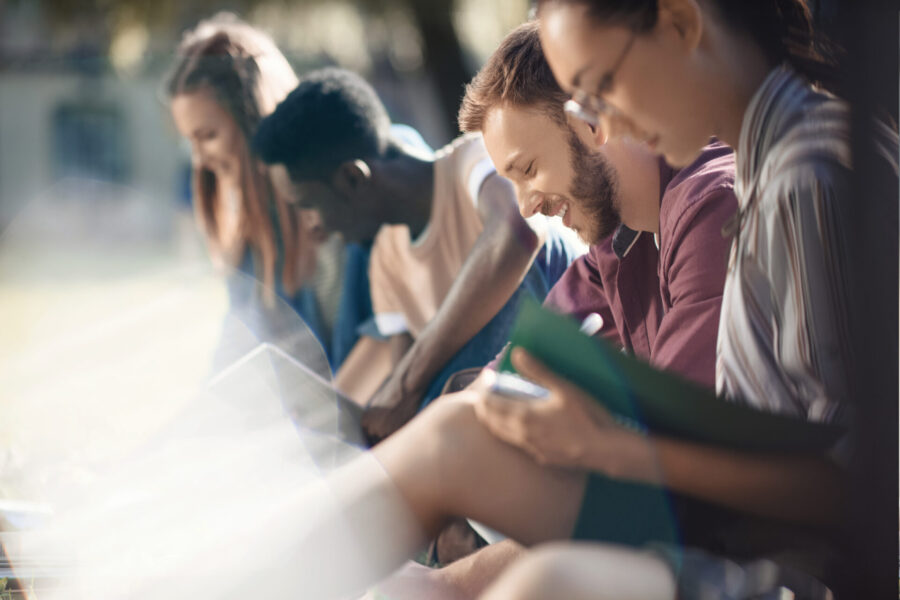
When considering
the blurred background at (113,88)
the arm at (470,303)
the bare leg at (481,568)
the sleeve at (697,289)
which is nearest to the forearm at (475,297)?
the arm at (470,303)

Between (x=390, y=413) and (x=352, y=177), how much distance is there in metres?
0.79

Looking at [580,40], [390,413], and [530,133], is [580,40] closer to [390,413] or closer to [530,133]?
[530,133]

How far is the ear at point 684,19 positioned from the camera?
1318 millimetres

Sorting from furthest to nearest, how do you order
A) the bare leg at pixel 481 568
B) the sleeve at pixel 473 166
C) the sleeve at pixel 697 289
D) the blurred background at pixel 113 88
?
the blurred background at pixel 113 88, the sleeve at pixel 473 166, the bare leg at pixel 481 568, the sleeve at pixel 697 289

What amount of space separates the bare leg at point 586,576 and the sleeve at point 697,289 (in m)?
0.32

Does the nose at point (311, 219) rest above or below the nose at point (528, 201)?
below

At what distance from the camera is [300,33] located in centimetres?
976

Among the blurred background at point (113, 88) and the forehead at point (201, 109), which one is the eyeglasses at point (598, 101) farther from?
the blurred background at point (113, 88)

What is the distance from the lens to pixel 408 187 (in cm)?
288

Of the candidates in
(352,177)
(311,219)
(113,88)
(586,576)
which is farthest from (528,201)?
(113,88)

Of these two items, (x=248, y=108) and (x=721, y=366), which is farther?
(x=248, y=108)

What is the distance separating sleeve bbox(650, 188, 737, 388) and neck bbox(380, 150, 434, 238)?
1.37m

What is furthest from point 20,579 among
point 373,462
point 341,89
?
point 341,89

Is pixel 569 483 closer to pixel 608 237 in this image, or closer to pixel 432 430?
pixel 432 430
